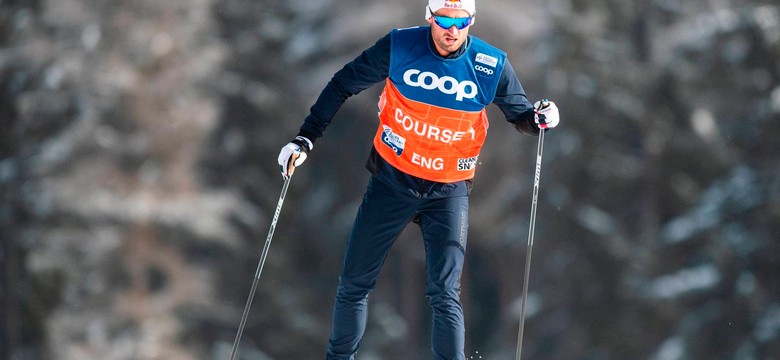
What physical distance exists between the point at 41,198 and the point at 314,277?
1768 mm

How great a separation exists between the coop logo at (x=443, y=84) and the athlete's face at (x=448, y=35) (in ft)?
0.31

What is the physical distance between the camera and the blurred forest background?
5.21m

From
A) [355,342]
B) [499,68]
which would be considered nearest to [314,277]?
[355,342]

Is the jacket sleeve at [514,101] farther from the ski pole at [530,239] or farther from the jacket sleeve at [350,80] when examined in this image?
the jacket sleeve at [350,80]

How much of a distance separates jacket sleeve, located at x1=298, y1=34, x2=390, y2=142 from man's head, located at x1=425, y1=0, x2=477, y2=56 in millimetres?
200

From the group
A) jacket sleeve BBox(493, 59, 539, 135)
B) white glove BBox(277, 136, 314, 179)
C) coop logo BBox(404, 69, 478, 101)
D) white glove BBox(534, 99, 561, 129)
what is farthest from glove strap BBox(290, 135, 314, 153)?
white glove BBox(534, 99, 561, 129)

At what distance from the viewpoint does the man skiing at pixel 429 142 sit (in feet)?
10.1

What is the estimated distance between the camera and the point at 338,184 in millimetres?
5262

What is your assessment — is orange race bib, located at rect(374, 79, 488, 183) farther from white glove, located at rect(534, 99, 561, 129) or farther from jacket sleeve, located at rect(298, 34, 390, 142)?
white glove, located at rect(534, 99, 561, 129)

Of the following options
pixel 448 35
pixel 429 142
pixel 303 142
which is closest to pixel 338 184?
pixel 303 142

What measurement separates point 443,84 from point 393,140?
0.30 meters

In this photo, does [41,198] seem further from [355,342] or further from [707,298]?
[707,298]

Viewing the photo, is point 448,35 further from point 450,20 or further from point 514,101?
point 514,101

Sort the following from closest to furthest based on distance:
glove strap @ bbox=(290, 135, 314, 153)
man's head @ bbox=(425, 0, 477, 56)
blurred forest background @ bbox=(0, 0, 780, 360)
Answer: man's head @ bbox=(425, 0, 477, 56)
glove strap @ bbox=(290, 135, 314, 153)
blurred forest background @ bbox=(0, 0, 780, 360)
